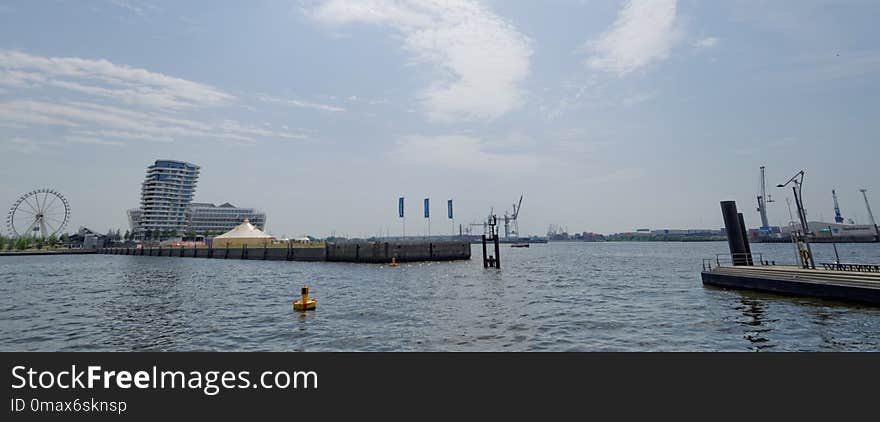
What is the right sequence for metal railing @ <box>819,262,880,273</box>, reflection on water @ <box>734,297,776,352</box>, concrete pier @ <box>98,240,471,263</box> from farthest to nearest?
concrete pier @ <box>98,240,471,263</box>
metal railing @ <box>819,262,880,273</box>
reflection on water @ <box>734,297,776,352</box>

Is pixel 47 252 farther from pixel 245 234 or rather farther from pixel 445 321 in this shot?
pixel 445 321

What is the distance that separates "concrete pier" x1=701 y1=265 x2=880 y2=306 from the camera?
2481 cm

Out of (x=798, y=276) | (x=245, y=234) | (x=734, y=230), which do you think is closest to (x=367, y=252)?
(x=245, y=234)

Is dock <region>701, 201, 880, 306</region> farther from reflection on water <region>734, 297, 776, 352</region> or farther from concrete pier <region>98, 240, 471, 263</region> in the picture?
concrete pier <region>98, 240, 471, 263</region>

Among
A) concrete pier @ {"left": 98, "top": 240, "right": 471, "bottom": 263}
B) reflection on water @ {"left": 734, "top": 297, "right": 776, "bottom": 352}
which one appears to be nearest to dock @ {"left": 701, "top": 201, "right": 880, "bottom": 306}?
reflection on water @ {"left": 734, "top": 297, "right": 776, "bottom": 352}

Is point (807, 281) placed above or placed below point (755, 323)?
above

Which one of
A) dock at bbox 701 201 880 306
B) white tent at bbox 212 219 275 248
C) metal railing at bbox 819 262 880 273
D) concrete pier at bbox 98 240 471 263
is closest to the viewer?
dock at bbox 701 201 880 306

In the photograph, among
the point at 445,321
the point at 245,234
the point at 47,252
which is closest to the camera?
the point at 445,321

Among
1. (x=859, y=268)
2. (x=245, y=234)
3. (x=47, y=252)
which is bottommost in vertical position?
(x=859, y=268)

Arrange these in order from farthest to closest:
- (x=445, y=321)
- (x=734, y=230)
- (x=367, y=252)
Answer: (x=367, y=252)
(x=734, y=230)
(x=445, y=321)

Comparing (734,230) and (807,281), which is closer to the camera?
(807,281)

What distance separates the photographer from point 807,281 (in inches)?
1121

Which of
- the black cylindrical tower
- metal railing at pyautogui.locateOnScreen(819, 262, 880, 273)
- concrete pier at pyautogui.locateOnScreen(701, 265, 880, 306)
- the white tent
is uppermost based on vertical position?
the white tent
